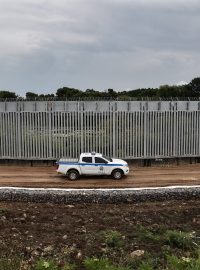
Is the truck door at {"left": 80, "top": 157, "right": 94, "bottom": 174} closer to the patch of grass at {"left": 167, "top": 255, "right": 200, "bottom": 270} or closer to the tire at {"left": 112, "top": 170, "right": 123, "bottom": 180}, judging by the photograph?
the tire at {"left": 112, "top": 170, "right": 123, "bottom": 180}

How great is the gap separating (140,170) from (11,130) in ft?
30.7

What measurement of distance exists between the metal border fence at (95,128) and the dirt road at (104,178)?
54.0 inches

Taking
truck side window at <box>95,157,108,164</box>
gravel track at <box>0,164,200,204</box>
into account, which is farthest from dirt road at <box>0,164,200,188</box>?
truck side window at <box>95,157,108,164</box>

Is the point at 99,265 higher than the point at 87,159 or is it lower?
lower

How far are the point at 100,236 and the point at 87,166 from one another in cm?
1338

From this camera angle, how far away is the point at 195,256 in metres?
11.1

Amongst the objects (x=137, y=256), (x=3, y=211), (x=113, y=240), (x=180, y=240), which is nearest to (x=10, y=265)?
(x=137, y=256)

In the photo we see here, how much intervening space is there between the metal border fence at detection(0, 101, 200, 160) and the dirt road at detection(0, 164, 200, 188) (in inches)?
54.0

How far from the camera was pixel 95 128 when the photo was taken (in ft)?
102

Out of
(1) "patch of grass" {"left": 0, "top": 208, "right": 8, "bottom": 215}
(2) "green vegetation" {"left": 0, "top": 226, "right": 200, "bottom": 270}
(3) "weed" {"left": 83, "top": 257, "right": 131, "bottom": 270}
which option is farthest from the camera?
(1) "patch of grass" {"left": 0, "top": 208, "right": 8, "bottom": 215}

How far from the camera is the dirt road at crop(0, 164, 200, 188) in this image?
25.7m

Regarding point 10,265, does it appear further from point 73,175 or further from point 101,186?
point 73,175

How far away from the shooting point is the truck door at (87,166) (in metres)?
26.8

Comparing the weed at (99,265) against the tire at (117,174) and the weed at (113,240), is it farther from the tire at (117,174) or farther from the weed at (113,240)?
the tire at (117,174)
